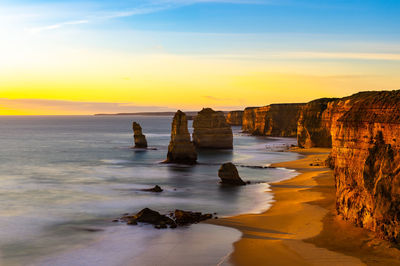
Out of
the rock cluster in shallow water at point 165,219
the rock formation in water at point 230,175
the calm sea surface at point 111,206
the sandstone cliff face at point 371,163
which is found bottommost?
the calm sea surface at point 111,206

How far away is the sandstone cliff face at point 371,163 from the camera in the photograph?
22484 mm

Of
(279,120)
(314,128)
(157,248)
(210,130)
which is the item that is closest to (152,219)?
(157,248)

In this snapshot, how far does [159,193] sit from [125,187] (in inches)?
252

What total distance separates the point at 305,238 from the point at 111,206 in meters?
19.9

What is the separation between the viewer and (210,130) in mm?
98688

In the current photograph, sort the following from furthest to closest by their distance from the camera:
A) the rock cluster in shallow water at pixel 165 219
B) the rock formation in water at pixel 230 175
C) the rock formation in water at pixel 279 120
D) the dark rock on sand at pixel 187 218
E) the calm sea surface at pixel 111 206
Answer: the rock formation in water at pixel 279 120 < the rock formation in water at pixel 230 175 < the dark rock on sand at pixel 187 218 < the rock cluster in shallow water at pixel 165 219 < the calm sea surface at pixel 111 206

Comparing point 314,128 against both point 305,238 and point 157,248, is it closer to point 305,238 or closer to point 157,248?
point 305,238

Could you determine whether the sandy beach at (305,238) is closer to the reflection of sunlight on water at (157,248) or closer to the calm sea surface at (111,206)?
the reflection of sunlight on water at (157,248)

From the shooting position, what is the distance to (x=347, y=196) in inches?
1093

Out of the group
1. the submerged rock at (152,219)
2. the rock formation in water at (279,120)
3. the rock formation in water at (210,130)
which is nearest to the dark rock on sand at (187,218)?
the submerged rock at (152,219)

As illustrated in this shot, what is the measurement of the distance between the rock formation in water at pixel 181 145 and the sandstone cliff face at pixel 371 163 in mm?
42257

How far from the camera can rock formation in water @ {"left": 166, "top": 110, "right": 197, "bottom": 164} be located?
7012cm

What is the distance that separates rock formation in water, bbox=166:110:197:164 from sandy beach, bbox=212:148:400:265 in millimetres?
31402

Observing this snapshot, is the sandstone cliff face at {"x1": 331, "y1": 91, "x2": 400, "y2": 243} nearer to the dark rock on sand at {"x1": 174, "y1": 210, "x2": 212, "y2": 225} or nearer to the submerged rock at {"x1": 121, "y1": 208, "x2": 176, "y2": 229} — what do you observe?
the dark rock on sand at {"x1": 174, "y1": 210, "x2": 212, "y2": 225}
